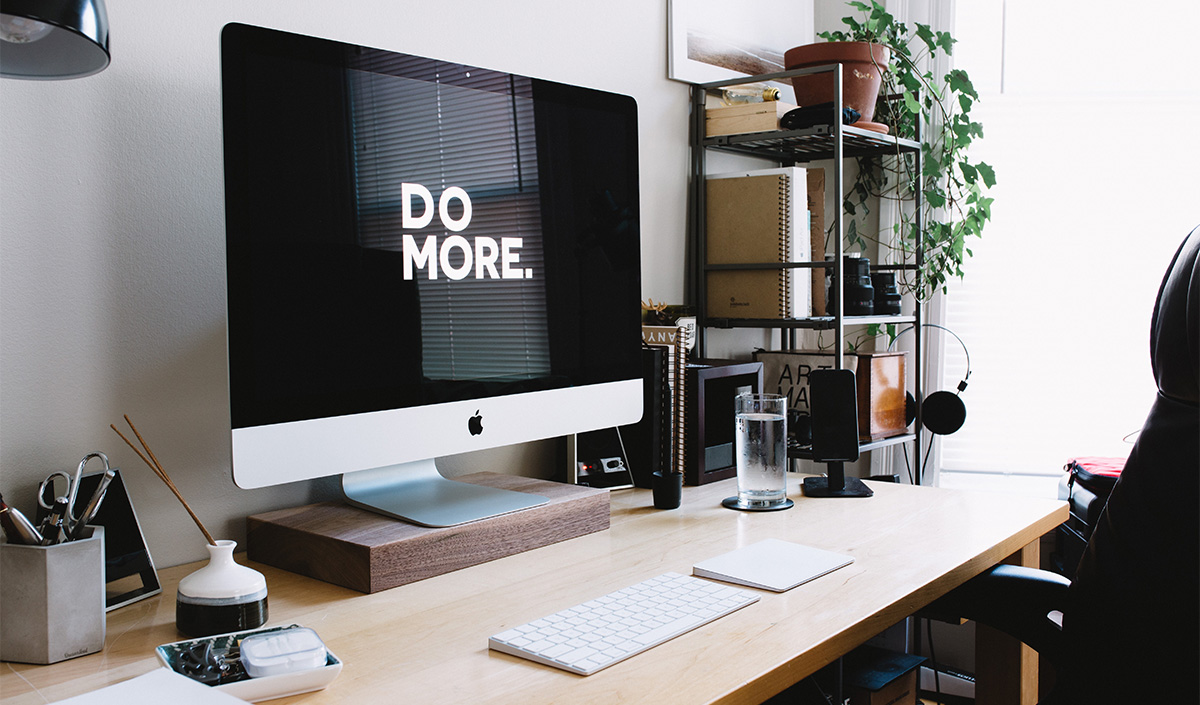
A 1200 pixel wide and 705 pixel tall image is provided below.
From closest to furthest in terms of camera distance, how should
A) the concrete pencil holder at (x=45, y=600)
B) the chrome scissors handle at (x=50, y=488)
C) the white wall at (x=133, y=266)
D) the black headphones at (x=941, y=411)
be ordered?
1. the concrete pencil holder at (x=45, y=600)
2. the chrome scissors handle at (x=50, y=488)
3. the white wall at (x=133, y=266)
4. the black headphones at (x=941, y=411)

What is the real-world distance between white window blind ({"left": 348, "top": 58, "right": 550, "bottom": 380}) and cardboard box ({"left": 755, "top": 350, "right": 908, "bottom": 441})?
0.96 metres

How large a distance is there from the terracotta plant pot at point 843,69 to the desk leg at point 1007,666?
3.59 feet

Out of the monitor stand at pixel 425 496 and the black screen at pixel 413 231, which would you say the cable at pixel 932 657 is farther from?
the monitor stand at pixel 425 496

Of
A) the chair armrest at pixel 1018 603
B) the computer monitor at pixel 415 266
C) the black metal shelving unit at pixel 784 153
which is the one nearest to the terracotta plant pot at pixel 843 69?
the black metal shelving unit at pixel 784 153

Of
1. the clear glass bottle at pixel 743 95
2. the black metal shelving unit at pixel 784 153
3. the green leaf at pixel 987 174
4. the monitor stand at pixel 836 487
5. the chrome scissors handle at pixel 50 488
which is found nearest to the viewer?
the chrome scissors handle at pixel 50 488

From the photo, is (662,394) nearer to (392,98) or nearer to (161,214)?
(392,98)

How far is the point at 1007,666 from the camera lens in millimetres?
1505

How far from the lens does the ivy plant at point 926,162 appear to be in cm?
233

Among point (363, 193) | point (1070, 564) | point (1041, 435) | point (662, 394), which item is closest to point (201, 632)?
point (363, 193)

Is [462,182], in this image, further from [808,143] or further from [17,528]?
[808,143]

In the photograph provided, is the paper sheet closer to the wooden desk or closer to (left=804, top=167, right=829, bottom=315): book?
the wooden desk

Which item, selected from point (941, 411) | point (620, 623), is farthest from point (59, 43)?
point (941, 411)

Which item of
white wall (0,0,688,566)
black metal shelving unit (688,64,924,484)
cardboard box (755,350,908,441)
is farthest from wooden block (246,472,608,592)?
cardboard box (755,350,908,441)

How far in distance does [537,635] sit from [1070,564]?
169 centimetres
